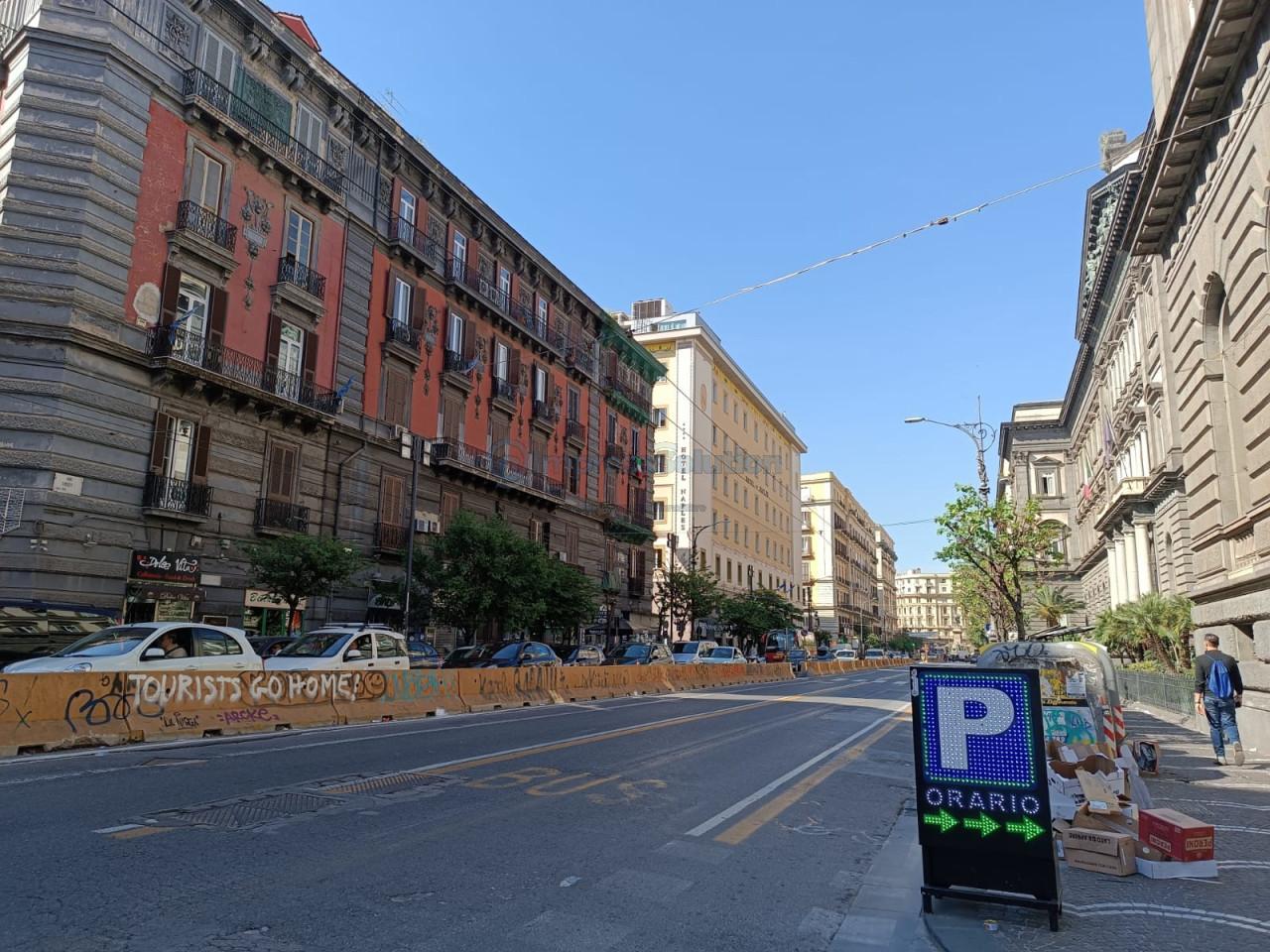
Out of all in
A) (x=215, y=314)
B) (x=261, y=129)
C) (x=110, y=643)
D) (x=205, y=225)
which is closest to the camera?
(x=110, y=643)

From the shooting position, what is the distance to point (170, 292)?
75.3 ft

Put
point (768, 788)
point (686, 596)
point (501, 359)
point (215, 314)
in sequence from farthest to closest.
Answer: point (686, 596)
point (501, 359)
point (215, 314)
point (768, 788)

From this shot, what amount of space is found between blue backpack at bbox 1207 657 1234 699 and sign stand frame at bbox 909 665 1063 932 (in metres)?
9.19

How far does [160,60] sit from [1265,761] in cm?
2840

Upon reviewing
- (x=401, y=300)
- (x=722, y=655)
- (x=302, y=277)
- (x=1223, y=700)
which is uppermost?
(x=401, y=300)

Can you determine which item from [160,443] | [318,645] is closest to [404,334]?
[160,443]

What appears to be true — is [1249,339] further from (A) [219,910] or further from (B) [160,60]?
(B) [160,60]

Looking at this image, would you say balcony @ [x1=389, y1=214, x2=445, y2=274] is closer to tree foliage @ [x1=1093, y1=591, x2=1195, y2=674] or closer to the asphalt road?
the asphalt road

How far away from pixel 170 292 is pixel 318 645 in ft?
37.2

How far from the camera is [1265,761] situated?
12984 mm

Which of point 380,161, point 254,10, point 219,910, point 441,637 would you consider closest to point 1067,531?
point 441,637

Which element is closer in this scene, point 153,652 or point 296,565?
point 153,652

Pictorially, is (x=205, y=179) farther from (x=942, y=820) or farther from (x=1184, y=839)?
(x=1184, y=839)

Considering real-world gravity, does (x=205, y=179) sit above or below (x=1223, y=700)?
above
